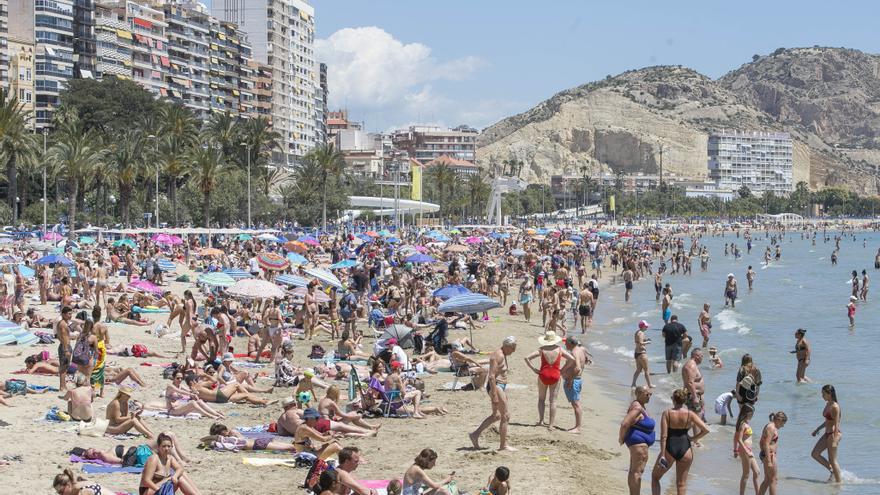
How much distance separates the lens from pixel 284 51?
112m

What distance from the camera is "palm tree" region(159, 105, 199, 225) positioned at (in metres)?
54.7

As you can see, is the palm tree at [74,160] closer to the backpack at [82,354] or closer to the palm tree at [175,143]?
the palm tree at [175,143]

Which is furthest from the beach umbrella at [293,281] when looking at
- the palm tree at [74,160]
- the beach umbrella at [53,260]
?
the palm tree at [74,160]

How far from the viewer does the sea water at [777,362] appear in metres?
12.1

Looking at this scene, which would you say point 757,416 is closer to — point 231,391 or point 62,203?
point 231,391

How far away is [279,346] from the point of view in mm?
16953

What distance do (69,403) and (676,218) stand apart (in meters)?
146

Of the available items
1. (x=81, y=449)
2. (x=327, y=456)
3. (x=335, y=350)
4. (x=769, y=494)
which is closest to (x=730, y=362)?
(x=335, y=350)

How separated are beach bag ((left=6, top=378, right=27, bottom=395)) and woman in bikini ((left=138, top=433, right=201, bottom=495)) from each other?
5.06m

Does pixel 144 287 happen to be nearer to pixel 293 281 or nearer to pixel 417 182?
pixel 293 281

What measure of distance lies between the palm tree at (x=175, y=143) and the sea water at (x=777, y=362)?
24.3 m

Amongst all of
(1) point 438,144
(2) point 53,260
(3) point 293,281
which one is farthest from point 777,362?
(1) point 438,144

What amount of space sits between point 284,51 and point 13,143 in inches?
2641

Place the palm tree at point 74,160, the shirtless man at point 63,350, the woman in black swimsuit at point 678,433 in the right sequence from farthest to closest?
the palm tree at point 74,160, the shirtless man at point 63,350, the woman in black swimsuit at point 678,433
